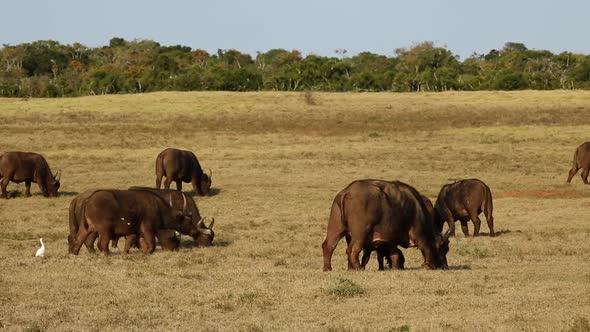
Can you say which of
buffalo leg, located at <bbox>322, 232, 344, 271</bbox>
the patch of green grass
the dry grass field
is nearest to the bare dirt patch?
the dry grass field

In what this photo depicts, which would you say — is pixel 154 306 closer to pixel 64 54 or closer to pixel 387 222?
pixel 387 222

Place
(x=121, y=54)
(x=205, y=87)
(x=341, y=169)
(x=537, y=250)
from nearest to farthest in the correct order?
1. (x=537, y=250)
2. (x=341, y=169)
3. (x=205, y=87)
4. (x=121, y=54)

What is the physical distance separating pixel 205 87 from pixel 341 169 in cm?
4536

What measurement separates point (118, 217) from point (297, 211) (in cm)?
1066

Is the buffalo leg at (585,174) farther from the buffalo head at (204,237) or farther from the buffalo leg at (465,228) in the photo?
the buffalo head at (204,237)

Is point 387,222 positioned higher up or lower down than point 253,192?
higher up

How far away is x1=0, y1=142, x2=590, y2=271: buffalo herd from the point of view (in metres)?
15.6

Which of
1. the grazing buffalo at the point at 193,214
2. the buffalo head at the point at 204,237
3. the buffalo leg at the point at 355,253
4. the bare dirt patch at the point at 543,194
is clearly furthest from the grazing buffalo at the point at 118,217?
the bare dirt patch at the point at 543,194

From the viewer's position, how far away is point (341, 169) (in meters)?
39.5

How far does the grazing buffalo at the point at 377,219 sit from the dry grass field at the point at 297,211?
1.69ft

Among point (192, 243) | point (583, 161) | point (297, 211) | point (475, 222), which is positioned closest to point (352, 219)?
point (192, 243)

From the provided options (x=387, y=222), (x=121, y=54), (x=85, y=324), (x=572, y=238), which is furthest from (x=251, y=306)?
(x=121, y=54)

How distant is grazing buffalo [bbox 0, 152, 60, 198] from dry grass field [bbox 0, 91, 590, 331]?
0.61 metres

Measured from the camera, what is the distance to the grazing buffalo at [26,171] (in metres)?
32.0
